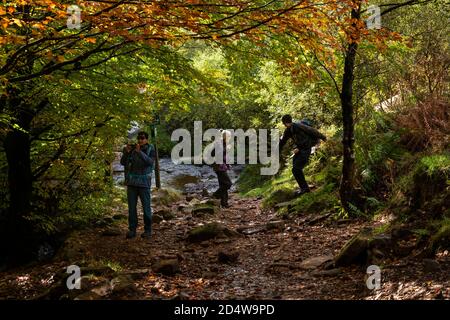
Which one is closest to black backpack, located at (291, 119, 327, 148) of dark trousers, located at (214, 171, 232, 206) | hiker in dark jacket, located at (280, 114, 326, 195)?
hiker in dark jacket, located at (280, 114, 326, 195)

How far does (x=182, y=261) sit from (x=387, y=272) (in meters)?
3.33

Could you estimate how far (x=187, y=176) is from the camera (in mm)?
23422

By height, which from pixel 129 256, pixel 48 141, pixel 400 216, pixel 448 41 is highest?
pixel 448 41

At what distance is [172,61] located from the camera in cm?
746

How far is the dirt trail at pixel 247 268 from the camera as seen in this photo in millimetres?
4848

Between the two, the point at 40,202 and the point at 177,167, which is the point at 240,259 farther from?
the point at 177,167

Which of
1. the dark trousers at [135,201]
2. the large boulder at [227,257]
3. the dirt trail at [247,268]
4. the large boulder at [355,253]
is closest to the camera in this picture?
the dirt trail at [247,268]

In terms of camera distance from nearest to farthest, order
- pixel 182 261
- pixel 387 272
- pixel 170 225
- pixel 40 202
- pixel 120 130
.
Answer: pixel 387 272 < pixel 182 261 < pixel 120 130 < pixel 40 202 < pixel 170 225

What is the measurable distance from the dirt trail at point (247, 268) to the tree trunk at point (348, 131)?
694 millimetres

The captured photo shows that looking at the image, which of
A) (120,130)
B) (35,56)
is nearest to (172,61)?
(120,130)

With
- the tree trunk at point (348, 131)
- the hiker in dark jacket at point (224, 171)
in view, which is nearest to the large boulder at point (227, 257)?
the tree trunk at point (348, 131)

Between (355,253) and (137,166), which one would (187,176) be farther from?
(355,253)

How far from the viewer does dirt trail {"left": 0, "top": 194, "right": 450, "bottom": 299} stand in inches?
191

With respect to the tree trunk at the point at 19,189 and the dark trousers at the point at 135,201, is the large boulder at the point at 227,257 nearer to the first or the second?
the dark trousers at the point at 135,201
